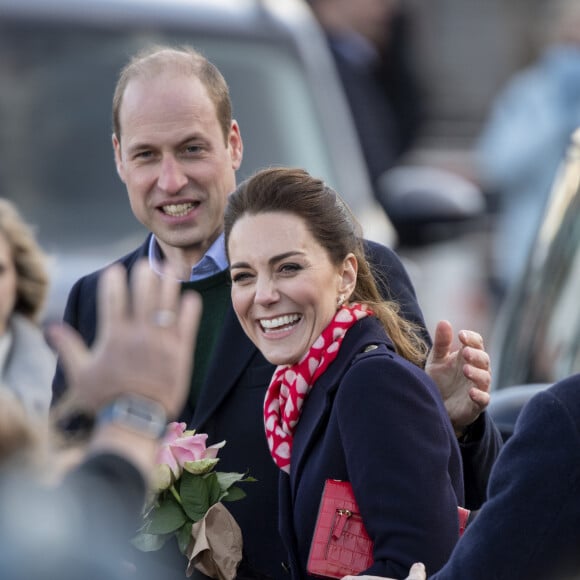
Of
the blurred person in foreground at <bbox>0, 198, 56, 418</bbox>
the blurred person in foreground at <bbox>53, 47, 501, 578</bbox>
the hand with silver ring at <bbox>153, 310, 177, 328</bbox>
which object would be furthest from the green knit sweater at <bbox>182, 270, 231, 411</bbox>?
the hand with silver ring at <bbox>153, 310, 177, 328</bbox>

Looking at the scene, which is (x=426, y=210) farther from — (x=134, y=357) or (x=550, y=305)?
(x=134, y=357)

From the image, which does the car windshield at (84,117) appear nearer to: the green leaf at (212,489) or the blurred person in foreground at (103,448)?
the green leaf at (212,489)

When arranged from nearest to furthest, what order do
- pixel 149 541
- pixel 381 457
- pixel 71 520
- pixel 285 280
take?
pixel 71 520 → pixel 381 457 → pixel 149 541 → pixel 285 280

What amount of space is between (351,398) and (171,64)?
0.86 meters

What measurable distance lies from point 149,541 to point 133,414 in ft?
2.70

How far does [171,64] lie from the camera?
3537 mm

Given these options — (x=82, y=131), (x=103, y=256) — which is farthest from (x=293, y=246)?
(x=82, y=131)

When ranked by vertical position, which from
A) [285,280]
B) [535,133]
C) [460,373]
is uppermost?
[535,133]

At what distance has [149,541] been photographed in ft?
10.3

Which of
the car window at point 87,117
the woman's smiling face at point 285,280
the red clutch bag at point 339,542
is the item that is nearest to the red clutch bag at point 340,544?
the red clutch bag at point 339,542

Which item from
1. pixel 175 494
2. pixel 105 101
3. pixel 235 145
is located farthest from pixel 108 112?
pixel 175 494

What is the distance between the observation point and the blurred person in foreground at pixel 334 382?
300 centimetres

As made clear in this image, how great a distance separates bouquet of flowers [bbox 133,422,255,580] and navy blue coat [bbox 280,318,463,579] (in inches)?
4.5

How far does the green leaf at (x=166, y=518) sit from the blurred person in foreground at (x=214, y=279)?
198 mm
